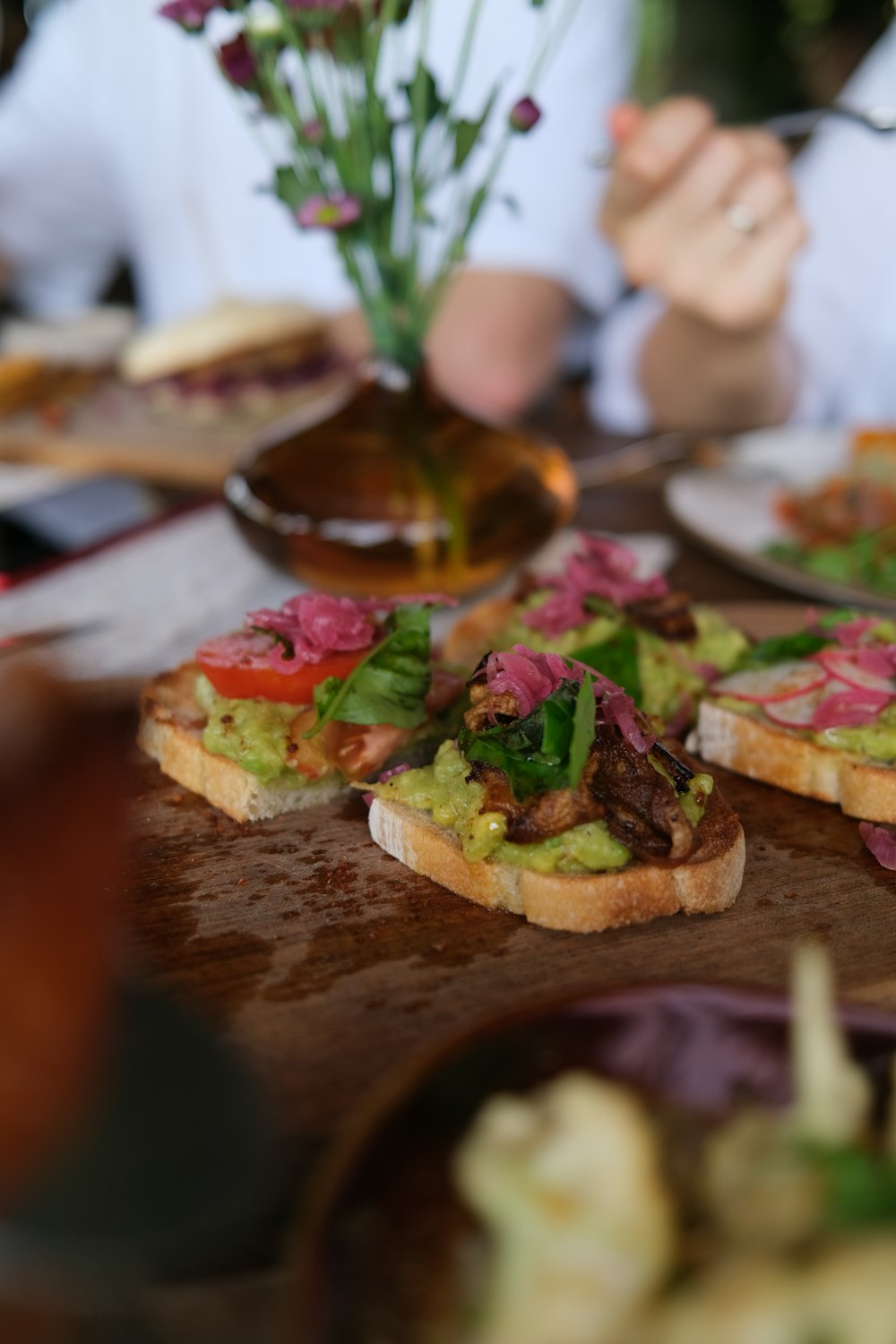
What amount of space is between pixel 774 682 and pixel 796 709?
0.08m

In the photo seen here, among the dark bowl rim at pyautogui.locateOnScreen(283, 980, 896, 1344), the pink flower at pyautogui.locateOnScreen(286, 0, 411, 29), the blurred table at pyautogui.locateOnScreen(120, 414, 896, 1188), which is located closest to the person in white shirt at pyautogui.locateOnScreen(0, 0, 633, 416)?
the pink flower at pyautogui.locateOnScreen(286, 0, 411, 29)

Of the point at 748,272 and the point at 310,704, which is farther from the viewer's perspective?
the point at 748,272

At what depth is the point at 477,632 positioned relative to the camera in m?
2.29

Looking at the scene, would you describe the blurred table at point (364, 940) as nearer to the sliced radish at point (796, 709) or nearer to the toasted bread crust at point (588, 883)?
the toasted bread crust at point (588, 883)

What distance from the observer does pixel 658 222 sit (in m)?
3.37

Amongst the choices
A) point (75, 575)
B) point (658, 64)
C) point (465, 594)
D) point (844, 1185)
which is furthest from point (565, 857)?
point (658, 64)

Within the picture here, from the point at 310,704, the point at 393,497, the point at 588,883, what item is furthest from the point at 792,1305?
the point at 393,497

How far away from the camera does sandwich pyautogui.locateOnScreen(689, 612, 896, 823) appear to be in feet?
6.09

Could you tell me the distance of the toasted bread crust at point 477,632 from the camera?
2.22 meters

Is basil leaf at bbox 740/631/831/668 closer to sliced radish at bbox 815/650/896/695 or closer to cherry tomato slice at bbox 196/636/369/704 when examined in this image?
sliced radish at bbox 815/650/896/695

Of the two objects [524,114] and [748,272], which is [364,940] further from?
[748,272]

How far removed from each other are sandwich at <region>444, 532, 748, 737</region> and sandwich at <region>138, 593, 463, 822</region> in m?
0.26

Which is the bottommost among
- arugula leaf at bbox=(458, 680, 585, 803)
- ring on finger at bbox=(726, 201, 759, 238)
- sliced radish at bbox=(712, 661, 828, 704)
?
sliced radish at bbox=(712, 661, 828, 704)

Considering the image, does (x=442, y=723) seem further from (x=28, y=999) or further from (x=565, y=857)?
(x=28, y=999)
